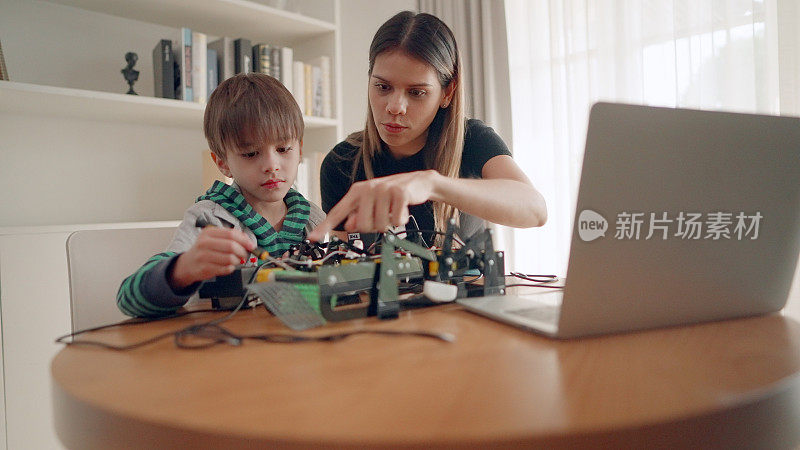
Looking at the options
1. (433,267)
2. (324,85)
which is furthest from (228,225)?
(324,85)

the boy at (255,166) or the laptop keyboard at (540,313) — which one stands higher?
the boy at (255,166)

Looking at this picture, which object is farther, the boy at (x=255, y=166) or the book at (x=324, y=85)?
the book at (x=324, y=85)

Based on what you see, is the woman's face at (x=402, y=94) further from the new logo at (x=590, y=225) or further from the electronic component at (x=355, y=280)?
the new logo at (x=590, y=225)

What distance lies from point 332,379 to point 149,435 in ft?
0.47

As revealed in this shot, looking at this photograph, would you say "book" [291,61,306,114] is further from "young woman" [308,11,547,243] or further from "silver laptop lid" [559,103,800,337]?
"silver laptop lid" [559,103,800,337]

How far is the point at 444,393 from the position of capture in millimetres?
406

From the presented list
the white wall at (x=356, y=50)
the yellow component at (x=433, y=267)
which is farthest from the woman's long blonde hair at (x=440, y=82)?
the white wall at (x=356, y=50)

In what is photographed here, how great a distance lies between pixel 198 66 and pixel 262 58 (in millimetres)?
278

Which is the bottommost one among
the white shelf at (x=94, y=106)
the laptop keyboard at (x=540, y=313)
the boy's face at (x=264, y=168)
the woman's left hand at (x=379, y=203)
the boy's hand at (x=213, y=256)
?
the laptop keyboard at (x=540, y=313)

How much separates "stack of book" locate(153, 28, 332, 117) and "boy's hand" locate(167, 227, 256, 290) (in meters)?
1.48

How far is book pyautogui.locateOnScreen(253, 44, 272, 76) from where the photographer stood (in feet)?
7.26

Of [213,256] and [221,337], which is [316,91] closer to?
[213,256]

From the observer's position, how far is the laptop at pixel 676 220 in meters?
0.53

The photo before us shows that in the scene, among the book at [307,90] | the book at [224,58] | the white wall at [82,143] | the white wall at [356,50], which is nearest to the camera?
the white wall at [82,143]
